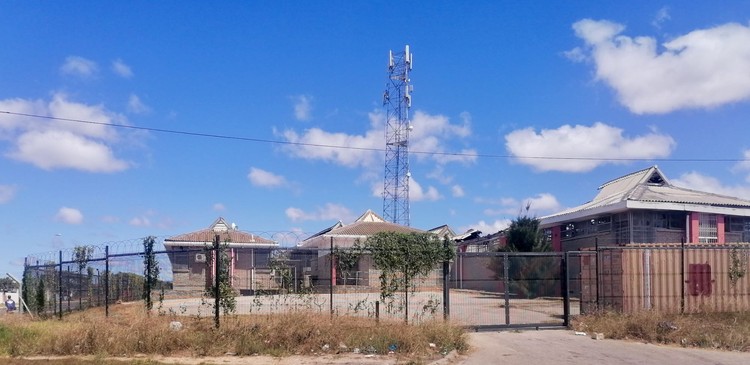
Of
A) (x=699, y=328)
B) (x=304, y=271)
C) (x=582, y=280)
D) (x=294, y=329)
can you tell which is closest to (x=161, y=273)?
(x=304, y=271)

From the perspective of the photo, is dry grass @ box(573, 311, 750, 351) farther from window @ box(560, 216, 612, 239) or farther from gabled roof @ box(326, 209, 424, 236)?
gabled roof @ box(326, 209, 424, 236)

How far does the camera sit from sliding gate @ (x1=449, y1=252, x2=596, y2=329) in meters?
19.5

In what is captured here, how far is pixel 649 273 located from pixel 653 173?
2102 cm

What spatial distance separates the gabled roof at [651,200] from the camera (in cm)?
3575

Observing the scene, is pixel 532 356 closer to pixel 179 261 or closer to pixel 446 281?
pixel 446 281

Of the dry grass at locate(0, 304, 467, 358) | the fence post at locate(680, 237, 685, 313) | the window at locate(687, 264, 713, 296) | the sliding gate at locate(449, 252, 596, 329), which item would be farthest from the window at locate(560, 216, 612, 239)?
the dry grass at locate(0, 304, 467, 358)

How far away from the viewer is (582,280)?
2128 centimetres

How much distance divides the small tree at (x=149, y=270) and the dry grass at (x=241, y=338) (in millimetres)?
1474

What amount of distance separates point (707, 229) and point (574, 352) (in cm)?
2538

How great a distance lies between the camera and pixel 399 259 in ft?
55.6

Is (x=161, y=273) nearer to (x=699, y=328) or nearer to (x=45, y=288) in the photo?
(x=45, y=288)

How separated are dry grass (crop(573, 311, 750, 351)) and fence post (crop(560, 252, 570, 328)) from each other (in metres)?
0.26

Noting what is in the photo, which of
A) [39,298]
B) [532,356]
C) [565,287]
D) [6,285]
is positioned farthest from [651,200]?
[6,285]

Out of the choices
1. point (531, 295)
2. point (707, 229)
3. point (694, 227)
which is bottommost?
point (531, 295)
